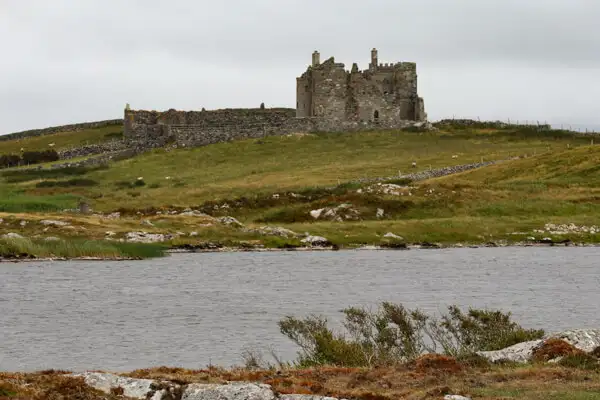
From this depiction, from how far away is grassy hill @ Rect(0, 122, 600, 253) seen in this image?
72.0m

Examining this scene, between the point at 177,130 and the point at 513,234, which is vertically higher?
the point at 177,130

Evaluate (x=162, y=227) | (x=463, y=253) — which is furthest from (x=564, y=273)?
(x=162, y=227)

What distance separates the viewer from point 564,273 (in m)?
54.5

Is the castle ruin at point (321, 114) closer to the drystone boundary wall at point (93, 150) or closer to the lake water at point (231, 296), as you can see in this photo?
the drystone boundary wall at point (93, 150)

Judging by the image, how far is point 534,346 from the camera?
25062mm

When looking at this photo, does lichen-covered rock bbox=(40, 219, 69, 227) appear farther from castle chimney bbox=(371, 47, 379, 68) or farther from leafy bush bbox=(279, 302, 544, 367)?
castle chimney bbox=(371, 47, 379, 68)

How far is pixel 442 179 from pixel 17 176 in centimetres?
3883

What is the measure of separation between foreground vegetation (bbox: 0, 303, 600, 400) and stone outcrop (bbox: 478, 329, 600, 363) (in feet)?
0.97

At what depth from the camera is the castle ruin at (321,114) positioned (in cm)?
11619

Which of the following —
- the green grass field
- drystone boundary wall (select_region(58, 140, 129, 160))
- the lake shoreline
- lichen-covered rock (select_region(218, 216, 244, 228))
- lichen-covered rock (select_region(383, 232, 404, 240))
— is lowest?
the lake shoreline

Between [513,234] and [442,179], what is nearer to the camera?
[513,234]

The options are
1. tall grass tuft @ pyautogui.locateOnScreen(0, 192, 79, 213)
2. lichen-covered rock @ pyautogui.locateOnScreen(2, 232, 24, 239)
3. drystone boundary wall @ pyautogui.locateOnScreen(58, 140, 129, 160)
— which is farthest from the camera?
drystone boundary wall @ pyautogui.locateOnScreen(58, 140, 129, 160)

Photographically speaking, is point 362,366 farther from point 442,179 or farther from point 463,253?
point 442,179

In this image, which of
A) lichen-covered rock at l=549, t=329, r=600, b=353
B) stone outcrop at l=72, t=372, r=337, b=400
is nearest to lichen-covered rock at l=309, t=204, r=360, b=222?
lichen-covered rock at l=549, t=329, r=600, b=353
